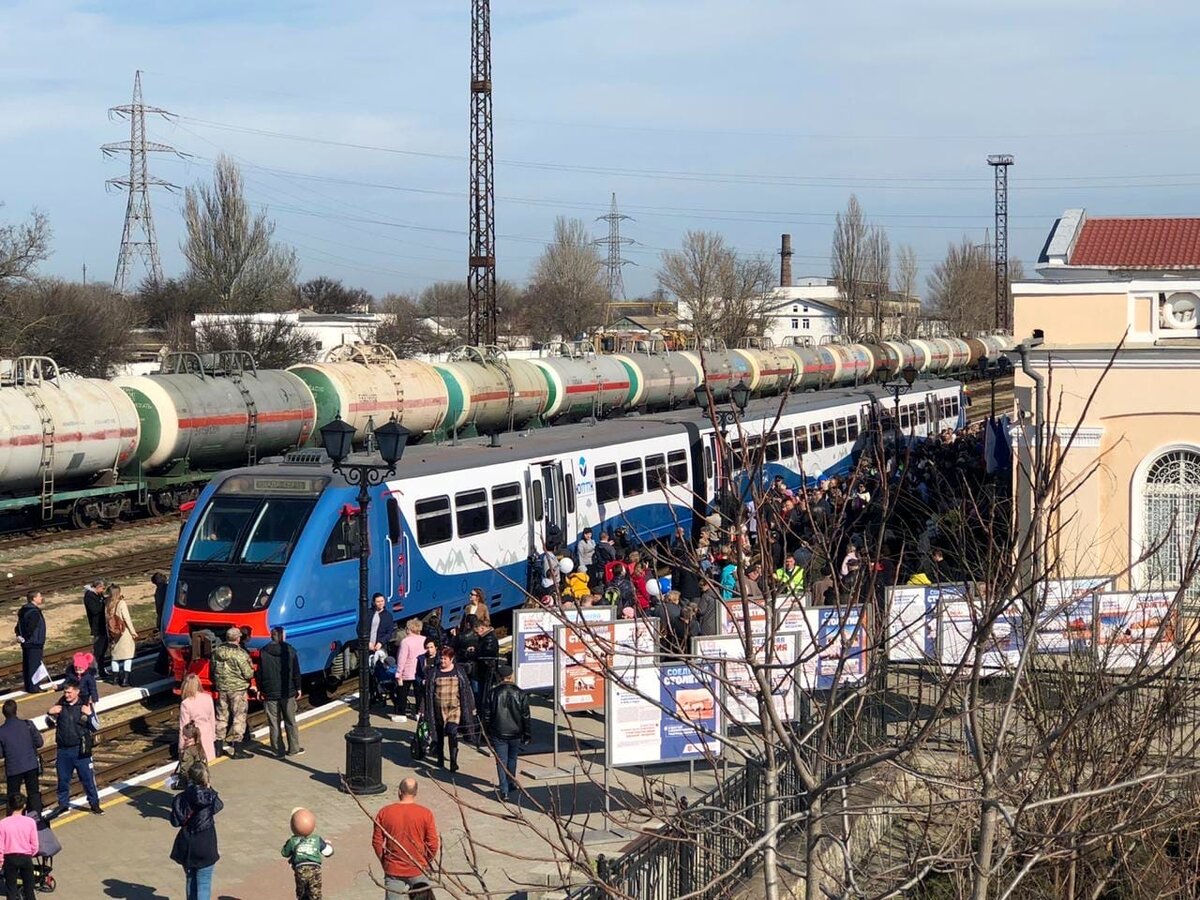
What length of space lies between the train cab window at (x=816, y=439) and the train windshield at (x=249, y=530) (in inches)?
787

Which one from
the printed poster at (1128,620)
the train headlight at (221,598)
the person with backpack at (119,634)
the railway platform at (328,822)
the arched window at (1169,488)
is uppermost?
the arched window at (1169,488)

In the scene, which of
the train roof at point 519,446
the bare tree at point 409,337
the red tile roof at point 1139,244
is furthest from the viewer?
the bare tree at point 409,337

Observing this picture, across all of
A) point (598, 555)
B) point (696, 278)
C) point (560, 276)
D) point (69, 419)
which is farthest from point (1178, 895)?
point (560, 276)

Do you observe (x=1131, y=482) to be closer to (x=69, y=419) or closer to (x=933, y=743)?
(x=933, y=743)

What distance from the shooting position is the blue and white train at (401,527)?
57.4 ft

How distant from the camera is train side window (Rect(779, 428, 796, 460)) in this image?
110 feet

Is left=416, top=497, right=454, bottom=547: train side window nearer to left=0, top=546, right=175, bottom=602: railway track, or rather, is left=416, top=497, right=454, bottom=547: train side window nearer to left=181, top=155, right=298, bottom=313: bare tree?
left=0, top=546, right=175, bottom=602: railway track

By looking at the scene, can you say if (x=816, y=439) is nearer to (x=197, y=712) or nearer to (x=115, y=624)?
(x=115, y=624)

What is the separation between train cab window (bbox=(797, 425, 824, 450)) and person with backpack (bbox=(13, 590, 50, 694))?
2140cm

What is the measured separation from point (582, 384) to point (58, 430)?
21584 millimetres

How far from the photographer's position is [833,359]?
69.7 m

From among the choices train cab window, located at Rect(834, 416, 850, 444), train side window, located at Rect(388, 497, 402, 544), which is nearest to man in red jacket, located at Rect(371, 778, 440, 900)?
train side window, located at Rect(388, 497, 402, 544)

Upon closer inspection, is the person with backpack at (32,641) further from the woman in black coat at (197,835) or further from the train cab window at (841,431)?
the train cab window at (841,431)

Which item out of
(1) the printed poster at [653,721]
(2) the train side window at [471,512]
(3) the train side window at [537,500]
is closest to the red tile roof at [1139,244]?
(3) the train side window at [537,500]
